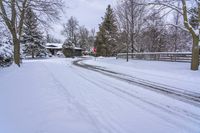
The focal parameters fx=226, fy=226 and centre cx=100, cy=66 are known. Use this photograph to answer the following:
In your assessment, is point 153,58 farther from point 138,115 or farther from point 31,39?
point 31,39

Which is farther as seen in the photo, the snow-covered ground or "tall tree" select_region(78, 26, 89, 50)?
"tall tree" select_region(78, 26, 89, 50)

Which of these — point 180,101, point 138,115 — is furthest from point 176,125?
point 180,101

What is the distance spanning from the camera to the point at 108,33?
57219mm

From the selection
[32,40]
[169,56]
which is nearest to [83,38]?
[32,40]

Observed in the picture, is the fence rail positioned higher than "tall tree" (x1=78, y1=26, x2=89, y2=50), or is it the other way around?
"tall tree" (x1=78, y1=26, x2=89, y2=50)

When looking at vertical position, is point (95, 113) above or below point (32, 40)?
below

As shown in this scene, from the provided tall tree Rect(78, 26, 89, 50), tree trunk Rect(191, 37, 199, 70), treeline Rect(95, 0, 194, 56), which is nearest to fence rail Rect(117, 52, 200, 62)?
treeline Rect(95, 0, 194, 56)

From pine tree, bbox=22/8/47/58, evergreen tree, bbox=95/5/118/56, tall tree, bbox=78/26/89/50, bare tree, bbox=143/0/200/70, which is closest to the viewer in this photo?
bare tree, bbox=143/0/200/70

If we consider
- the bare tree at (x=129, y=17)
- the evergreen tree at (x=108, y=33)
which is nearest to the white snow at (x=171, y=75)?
the bare tree at (x=129, y=17)

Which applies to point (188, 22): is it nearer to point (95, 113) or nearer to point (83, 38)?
point (95, 113)

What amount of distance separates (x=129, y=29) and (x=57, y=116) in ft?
96.7

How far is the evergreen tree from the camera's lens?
A: 5731 centimetres

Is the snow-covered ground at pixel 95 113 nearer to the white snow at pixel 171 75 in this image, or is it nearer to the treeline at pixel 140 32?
the white snow at pixel 171 75

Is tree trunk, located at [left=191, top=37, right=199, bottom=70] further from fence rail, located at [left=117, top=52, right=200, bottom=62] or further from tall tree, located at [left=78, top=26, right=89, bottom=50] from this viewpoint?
tall tree, located at [left=78, top=26, right=89, bottom=50]
